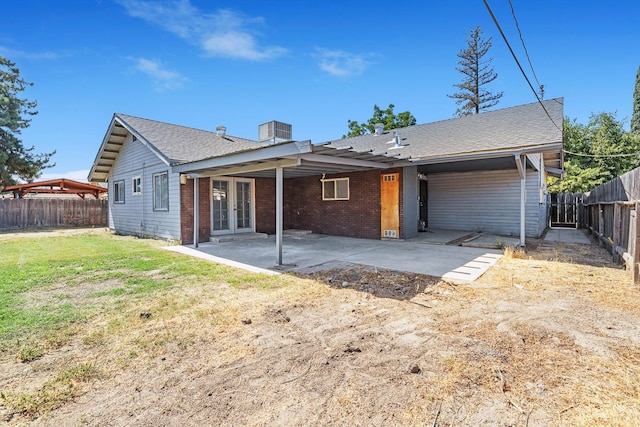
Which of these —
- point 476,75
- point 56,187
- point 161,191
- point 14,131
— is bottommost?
point 161,191

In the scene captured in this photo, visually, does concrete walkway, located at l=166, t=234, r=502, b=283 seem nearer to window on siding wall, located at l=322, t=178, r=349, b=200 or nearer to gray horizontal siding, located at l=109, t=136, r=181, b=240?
gray horizontal siding, located at l=109, t=136, r=181, b=240

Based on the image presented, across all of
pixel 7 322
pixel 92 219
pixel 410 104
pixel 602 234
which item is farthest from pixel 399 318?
pixel 410 104

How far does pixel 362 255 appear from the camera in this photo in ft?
24.9

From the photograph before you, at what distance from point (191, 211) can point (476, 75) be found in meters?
26.7

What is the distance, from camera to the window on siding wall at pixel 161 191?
1068cm

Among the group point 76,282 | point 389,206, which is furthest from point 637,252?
point 76,282

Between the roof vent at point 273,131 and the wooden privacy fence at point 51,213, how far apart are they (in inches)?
407

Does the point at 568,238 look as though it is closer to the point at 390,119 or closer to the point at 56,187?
the point at 390,119

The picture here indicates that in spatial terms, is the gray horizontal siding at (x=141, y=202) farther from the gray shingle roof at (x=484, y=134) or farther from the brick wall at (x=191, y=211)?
the gray shingle roof at (x=484, y=134)

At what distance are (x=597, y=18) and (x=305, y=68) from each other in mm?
9102

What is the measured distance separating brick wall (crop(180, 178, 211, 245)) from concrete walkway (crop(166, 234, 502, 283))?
1.88 feet

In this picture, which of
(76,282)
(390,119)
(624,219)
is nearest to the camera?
(76,282)

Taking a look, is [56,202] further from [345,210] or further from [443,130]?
[443,130]

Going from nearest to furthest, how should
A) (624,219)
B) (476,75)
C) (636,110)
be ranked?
(624,219) < (476,75) < (636,110)
